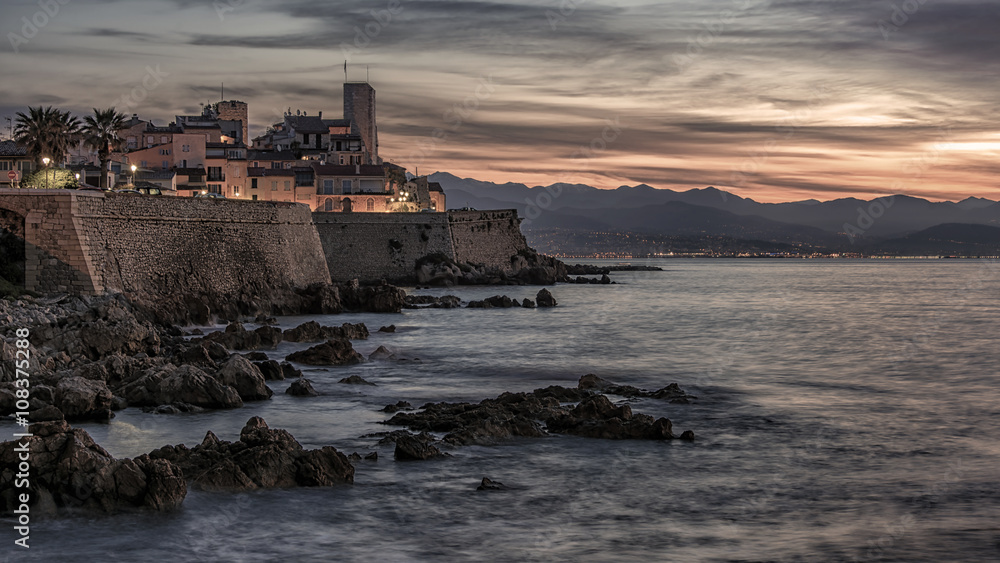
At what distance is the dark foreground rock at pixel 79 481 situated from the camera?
11148mm

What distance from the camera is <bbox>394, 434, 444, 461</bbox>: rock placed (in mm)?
13797

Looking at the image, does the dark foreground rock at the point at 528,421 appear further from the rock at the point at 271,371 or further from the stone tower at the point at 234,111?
the stone tower at the point at 234,111

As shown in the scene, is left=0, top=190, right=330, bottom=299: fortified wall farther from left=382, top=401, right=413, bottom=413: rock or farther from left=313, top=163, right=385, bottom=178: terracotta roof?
left=313, top=163, right=385, bottom=178: terracotta roof

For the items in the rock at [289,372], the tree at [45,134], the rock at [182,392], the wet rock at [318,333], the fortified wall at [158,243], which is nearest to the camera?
the rock at [182,392]

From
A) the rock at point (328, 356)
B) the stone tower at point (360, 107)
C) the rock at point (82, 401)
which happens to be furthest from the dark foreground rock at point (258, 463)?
the stone tower at point (360, 107)

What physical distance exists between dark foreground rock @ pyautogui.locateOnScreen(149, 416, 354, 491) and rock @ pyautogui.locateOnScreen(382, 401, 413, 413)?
15.3ft

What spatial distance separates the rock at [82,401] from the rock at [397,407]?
490cm

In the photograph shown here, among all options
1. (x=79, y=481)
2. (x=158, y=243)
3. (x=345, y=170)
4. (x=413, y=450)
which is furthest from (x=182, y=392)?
(x=345, y=170)

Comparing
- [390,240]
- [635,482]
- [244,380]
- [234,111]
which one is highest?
[234,111]

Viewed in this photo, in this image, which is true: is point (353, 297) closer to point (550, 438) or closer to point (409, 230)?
point (409, 230)

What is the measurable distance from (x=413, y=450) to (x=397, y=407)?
4.18 metres

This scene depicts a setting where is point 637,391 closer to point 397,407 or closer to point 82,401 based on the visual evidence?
point 397,407

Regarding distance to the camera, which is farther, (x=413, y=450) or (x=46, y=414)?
(x=46, y=414)

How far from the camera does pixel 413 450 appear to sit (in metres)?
13.8
